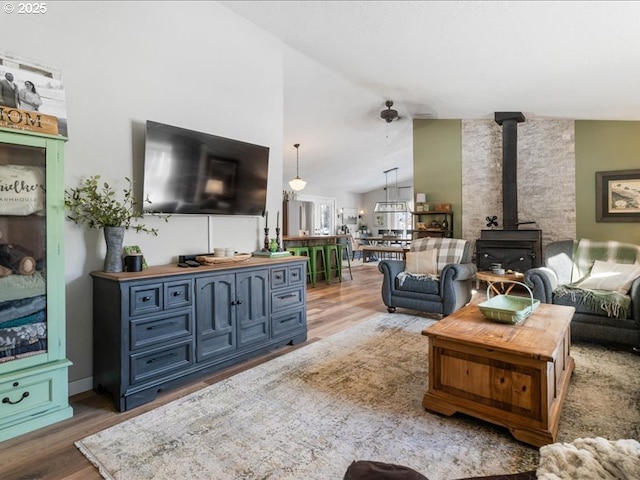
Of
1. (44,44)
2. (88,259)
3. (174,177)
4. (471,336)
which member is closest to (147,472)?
(88,259)

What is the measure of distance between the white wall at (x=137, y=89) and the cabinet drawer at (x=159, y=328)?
0.54 meters

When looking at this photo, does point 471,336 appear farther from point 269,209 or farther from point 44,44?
point 44,44

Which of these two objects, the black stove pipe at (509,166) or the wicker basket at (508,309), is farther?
the black stove pipe at (509,166)

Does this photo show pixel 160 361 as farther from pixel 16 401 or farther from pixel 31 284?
pixel 31 284

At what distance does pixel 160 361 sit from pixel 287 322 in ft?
3.98

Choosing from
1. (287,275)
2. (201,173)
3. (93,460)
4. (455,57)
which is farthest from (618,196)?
(93,460)

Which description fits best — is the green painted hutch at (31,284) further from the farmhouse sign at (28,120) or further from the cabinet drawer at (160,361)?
the cabinet drawer at (160,361)

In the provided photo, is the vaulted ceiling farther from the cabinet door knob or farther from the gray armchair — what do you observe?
the cabinet door knob

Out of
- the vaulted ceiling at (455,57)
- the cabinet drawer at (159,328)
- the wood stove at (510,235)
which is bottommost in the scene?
the cabinet drawer at (159,328)

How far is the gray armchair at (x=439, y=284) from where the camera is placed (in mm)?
4039

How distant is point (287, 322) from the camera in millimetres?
3307

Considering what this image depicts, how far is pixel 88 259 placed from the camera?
2.49 m

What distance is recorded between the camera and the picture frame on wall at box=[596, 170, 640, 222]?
488 centimetres

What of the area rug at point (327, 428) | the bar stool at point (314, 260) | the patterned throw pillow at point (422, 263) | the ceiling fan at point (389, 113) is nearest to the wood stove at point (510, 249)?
the patterned throw pillow at point (422, 263)
